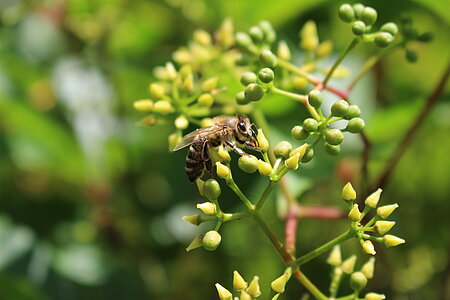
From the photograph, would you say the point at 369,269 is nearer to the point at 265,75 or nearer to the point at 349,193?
the point at 349,193

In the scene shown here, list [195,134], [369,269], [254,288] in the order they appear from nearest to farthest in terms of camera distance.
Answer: [254,288]
[369,269]
[195,134]

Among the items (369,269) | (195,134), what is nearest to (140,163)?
(195,134)

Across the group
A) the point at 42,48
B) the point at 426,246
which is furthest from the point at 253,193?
the point at 42,48

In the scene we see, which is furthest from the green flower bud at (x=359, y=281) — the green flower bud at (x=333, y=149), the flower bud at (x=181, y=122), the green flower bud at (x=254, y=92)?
the flower bud at (x=181, y=122)

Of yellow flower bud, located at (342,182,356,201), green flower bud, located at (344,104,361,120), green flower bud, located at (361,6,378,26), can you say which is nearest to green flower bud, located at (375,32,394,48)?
green flower bud, located at (361,6,378,26)

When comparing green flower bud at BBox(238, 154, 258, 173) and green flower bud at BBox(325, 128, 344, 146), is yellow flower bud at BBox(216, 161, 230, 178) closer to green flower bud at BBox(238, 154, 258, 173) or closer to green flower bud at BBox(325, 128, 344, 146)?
green flower bud at BBox(238, 154, 258, 173)
